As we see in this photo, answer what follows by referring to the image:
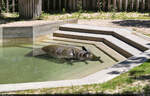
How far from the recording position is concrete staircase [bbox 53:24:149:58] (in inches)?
364

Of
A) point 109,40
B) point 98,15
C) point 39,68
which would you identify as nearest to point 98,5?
point 98,15

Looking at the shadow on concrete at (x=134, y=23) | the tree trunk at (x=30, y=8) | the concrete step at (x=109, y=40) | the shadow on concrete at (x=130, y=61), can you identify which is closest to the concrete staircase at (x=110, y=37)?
the concrete step at (x=109, y=40)

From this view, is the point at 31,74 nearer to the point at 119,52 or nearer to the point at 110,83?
the point at 110,83

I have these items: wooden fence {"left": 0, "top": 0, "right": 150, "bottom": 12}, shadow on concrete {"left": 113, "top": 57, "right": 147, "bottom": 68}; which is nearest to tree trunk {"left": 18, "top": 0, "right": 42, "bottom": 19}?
wooden fence {"left": 0, "top": 0, "right": 150, "bottom": 12}

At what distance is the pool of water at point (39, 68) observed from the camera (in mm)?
7375

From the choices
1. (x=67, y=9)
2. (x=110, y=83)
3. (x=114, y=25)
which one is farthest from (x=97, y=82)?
(x=67, y=9)

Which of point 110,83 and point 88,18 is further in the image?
point 88,18

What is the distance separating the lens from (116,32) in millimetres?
10992

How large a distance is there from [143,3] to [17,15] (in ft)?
20.7

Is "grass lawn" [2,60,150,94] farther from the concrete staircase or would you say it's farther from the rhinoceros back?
the rhinoceros back

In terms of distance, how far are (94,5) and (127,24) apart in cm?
400

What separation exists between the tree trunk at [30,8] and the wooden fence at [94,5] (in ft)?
6.44

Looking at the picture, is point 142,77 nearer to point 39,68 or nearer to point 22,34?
point 39,68

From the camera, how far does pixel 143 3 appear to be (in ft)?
52.9
